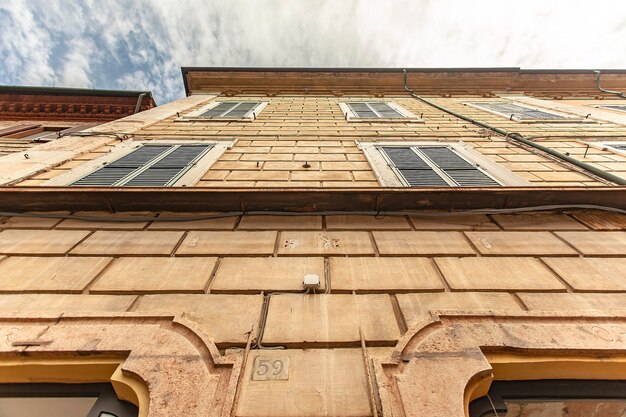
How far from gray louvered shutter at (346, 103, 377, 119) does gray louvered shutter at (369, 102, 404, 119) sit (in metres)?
0.23

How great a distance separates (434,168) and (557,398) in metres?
3.32

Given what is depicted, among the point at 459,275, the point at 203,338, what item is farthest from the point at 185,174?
the point at 459,275

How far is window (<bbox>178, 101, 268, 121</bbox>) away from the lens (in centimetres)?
736

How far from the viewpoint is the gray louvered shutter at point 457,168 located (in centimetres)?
410

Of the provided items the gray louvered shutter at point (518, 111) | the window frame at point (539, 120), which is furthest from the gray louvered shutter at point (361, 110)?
the gray louvered shutter at point (518, 111)

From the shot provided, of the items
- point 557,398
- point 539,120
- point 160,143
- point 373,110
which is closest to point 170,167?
point 160,143

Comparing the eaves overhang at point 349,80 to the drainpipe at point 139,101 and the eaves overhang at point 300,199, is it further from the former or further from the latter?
the eaves overhang at point 300,199

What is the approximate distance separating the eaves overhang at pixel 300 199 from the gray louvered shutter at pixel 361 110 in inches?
189

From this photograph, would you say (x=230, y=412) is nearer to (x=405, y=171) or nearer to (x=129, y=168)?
(x=405, y=171)

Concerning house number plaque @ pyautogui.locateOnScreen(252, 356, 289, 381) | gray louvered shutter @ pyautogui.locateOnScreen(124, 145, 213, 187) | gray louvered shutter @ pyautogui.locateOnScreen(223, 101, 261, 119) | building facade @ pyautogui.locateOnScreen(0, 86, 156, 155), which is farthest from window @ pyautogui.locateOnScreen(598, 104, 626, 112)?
building facade @ pyautogui.locateOnScreen(0, 86, 156, 155)

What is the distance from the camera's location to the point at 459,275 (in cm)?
259

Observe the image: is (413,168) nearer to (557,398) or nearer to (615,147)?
(557,398)

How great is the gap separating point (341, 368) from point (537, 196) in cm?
314

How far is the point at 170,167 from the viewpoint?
455cm
